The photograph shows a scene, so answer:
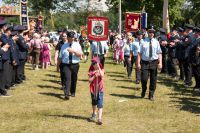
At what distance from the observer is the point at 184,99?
44.4 ft

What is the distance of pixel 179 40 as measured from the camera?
17.2 meters

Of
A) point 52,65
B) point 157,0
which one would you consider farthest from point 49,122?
point 157,0

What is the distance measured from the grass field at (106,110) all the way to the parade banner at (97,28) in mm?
1913

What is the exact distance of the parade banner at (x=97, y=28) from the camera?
11.1 metres

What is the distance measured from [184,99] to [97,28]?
12.9ft

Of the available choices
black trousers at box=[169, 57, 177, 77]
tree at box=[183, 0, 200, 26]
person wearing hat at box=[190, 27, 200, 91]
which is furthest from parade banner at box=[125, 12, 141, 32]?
tree at box=[183, 0, 200, 26]

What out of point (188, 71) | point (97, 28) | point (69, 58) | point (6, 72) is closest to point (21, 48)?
point (6, 72)

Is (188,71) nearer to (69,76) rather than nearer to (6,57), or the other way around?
(69,76)

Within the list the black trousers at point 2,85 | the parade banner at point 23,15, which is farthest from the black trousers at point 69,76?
the parade banner at point 23,15

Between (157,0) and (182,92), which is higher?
(157,0)

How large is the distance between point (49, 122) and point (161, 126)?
2.52 m

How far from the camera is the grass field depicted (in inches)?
396

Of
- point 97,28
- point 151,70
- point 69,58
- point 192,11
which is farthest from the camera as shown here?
point 192,11

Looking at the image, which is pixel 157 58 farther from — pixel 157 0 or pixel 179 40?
pixel 157 0
